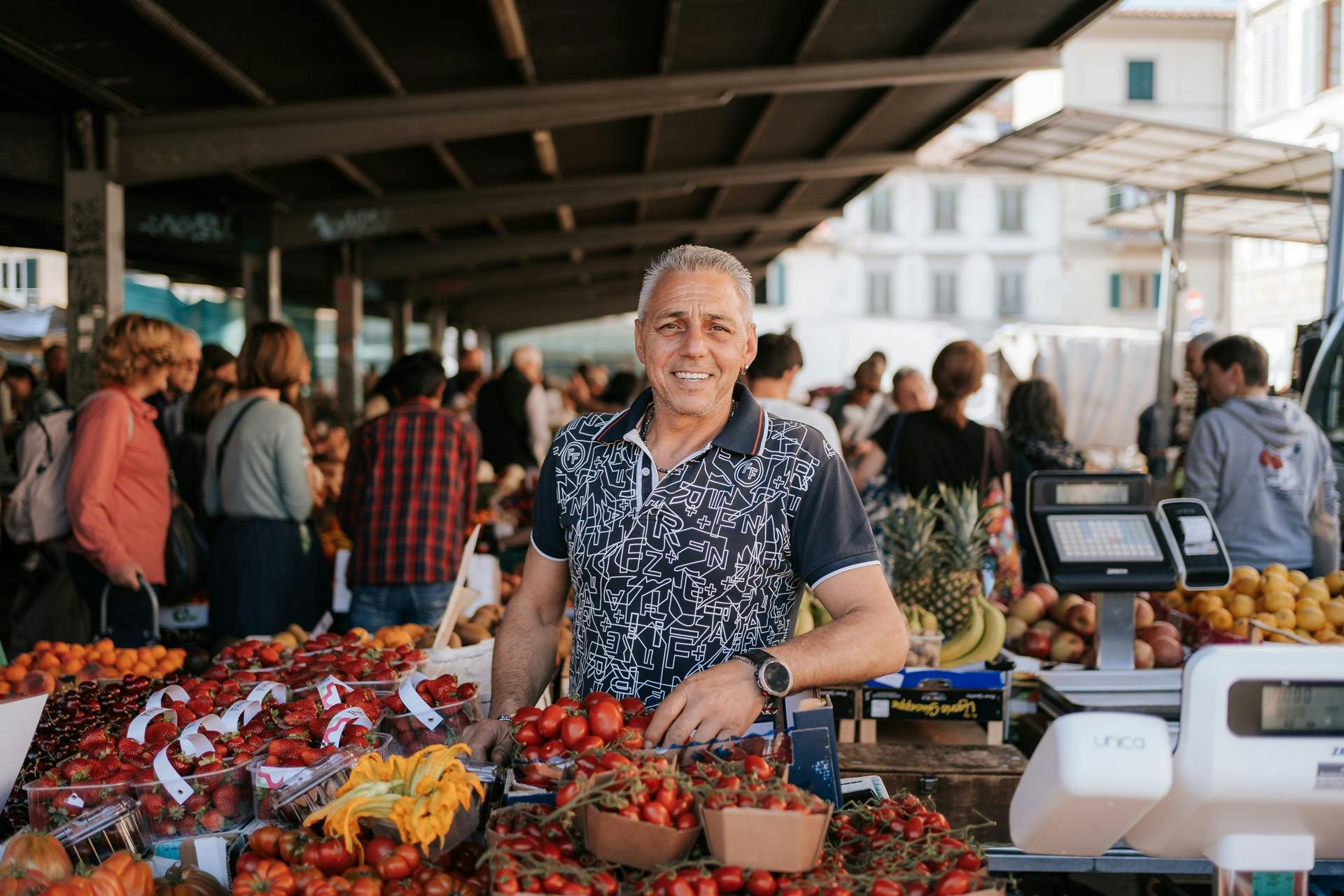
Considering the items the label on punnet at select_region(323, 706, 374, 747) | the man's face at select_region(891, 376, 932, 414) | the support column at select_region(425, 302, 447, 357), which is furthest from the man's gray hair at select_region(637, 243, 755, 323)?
the support column at select_region(425, 302, 447, 357)

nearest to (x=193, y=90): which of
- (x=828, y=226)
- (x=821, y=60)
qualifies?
(x=821, y=60)

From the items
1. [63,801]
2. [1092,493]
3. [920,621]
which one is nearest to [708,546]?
[63,801]

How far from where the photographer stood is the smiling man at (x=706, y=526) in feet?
7.40

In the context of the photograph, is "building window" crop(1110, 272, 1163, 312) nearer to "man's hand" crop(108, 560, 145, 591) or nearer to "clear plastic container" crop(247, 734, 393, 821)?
"man's hand" crop(108, 560, 145, 591)

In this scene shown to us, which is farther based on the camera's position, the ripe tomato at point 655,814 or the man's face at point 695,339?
the man's face at point 695,339

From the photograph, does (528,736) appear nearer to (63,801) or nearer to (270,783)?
(270,783)

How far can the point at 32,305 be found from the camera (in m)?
16.0

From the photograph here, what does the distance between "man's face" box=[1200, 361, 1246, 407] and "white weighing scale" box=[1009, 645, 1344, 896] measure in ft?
13.5

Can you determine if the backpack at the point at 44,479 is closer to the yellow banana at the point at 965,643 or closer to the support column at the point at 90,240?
the support column at the point at 90,240

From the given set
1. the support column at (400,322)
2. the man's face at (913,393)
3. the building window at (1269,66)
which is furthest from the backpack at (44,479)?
the building window at (1269,66)

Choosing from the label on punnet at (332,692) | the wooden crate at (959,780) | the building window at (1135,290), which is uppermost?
the building window at (1135,290)

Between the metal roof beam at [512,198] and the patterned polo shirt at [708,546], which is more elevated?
the metal roof beam at [512,198]

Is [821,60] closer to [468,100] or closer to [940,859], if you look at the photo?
[468,100]

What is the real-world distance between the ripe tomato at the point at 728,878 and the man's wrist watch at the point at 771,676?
522 mm
